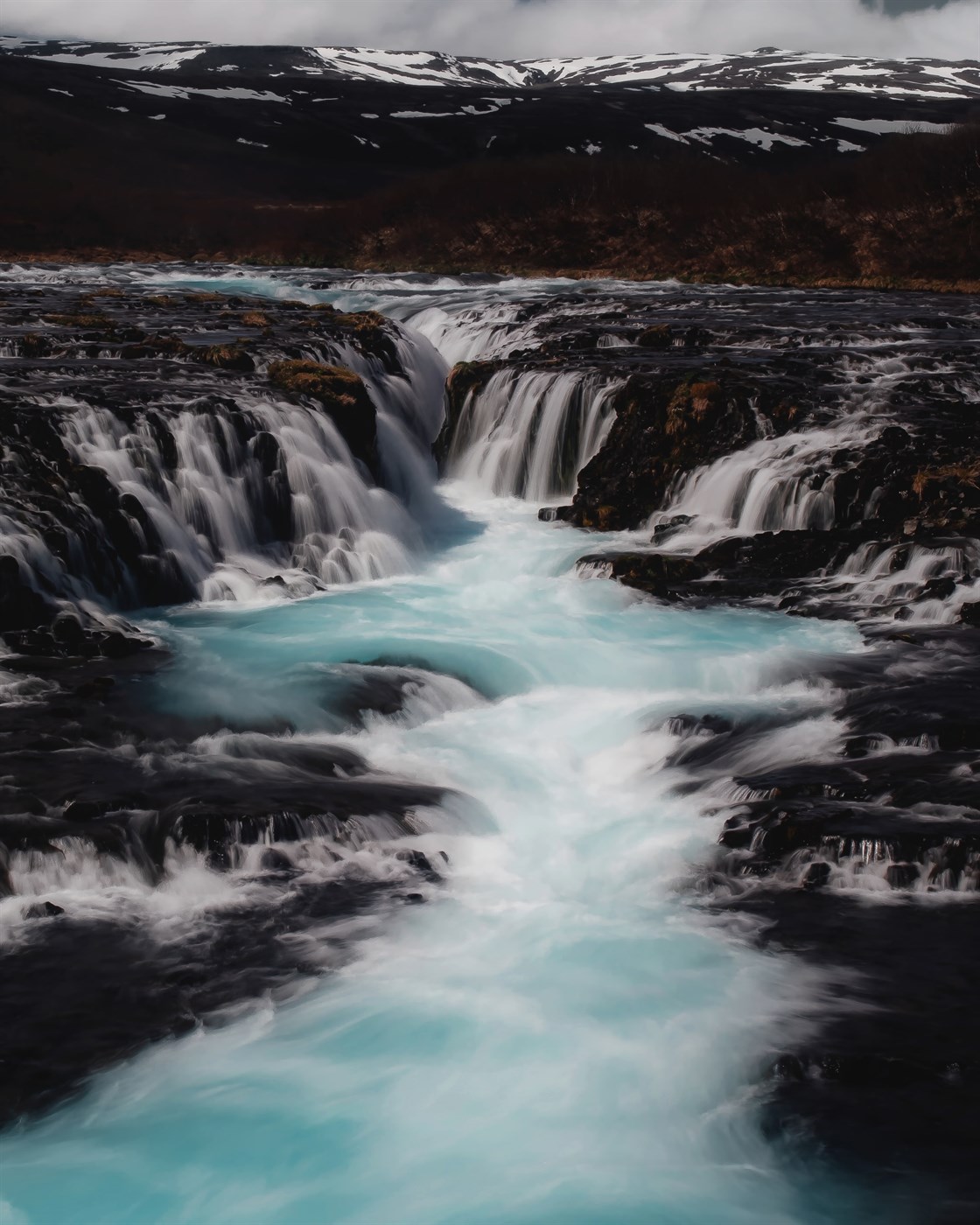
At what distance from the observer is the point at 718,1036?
6973 millimetres

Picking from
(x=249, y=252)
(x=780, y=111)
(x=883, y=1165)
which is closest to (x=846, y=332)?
(x=883, y=1165)

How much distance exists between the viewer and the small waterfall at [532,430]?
20.2m

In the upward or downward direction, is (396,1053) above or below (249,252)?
below

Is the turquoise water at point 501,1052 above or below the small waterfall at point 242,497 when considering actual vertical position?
below

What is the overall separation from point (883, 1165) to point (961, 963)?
172cm

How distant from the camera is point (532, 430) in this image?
2083 centimetres

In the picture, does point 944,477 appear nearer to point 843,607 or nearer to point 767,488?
point 767,488

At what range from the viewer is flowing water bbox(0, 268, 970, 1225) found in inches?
237

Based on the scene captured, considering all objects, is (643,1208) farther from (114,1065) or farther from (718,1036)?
(114,1065)

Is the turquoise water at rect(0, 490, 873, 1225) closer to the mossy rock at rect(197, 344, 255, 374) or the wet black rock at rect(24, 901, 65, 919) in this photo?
the wet black rock at rect(24, 901, 65, 919)

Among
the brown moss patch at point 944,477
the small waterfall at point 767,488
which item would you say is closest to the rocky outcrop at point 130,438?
the small waterfall at point 767,488

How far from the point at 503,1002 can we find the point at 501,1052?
0.47 m

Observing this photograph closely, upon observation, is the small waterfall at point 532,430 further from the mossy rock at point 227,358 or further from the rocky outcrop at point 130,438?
the mossy rock at point 227,358

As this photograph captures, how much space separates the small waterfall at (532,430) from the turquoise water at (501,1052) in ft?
30.8
